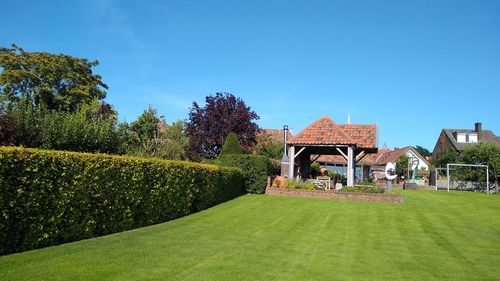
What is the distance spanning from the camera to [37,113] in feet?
57.4

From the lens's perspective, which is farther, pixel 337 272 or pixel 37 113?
pixel 37 113

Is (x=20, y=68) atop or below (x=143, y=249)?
atop

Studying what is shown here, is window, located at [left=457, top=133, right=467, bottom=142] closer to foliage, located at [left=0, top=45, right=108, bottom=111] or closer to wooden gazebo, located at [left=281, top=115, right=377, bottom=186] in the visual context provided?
wooden gazebo, located at [left=281, top=115, right=377, bottom=186]

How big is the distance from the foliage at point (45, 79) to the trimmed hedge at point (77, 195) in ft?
105

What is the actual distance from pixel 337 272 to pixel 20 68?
1726 inches

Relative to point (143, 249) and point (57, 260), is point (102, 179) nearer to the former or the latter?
point (143, 249)

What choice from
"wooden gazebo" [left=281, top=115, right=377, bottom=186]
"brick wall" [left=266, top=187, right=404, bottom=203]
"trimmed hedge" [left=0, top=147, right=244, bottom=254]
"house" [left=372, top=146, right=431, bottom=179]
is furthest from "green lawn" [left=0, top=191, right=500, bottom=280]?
"house" [left=372, top=146, right=431, bottom=179]

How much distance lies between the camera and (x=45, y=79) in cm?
4278

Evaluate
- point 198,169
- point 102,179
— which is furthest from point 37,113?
point 102,179

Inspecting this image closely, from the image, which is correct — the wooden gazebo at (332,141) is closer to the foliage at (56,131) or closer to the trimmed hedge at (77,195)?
the foliage at (56,131)

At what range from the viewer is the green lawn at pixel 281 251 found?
6.79 m

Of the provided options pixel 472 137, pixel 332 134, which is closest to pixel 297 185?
pixel 332 134

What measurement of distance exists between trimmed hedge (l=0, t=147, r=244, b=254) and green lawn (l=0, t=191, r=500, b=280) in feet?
1.28

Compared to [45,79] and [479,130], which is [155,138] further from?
[479,130]
